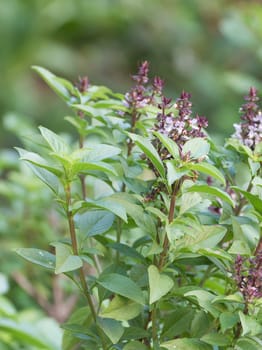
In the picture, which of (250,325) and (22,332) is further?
(22,332)

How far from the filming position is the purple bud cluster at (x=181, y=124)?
0.83 metres

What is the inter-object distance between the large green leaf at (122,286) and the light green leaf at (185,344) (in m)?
0.05

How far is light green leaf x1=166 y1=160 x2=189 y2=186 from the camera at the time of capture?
0.76 m

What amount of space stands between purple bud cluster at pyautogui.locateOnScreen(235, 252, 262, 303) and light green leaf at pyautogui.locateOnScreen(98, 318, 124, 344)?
16cm

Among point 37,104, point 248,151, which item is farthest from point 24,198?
point 37,104

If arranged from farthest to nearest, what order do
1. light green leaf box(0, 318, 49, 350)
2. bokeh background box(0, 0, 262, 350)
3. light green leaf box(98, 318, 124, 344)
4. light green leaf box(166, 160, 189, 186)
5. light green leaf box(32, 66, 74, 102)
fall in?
bokeh background box(0, 0, 262, 350), light green leaf box(0, 318, 49, 350), light green leaf box(32, 66, 74, 102), light green leaf box(98, 318, 124, 344), light green leaf box(166, 160, 189, 186)

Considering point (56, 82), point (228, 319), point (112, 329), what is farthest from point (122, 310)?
point (56, 82)

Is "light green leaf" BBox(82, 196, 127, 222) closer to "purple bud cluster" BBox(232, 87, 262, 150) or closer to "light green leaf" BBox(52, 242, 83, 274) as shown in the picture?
"light green leaf" BBox(52, 242, 83, 274)

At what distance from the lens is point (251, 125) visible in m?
0.93

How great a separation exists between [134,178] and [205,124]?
0.13 meters

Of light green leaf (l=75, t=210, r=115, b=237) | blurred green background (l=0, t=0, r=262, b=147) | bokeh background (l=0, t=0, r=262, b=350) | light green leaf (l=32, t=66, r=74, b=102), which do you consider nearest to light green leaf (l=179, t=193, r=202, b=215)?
light green leaf (l=75, t=210, r=115, b=237)

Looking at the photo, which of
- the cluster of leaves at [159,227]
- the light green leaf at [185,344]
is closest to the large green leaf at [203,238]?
the cluster of leaves at [159,227]

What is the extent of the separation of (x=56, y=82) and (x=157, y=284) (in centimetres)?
40

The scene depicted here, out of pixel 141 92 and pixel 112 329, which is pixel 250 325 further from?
pixel 141 92
